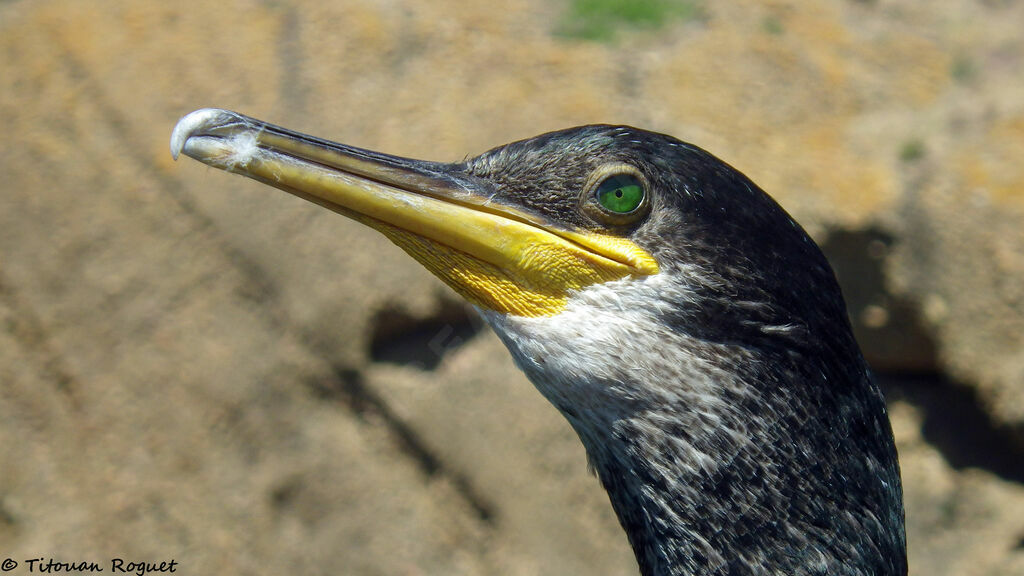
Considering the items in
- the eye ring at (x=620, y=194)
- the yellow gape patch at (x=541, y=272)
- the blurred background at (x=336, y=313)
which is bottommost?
the blurred background at (x=336, y=313)

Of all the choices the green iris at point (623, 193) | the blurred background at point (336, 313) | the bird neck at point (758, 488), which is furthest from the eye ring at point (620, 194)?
the blurred background at point (336, 313)

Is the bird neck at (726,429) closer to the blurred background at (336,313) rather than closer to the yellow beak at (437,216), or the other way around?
the yellow beak at (437,216)

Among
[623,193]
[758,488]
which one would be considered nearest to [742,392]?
[758,488]

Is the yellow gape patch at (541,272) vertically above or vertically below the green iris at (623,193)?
below

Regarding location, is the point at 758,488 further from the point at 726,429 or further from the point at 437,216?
the point at 437,216

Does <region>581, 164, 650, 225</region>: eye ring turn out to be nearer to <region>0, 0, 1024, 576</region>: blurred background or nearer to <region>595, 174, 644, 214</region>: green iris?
<region>595, 174, 644, 214</region>: green iris

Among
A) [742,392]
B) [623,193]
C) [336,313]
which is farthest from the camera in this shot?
[336,313]

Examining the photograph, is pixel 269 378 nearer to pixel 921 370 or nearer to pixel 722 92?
pixel 722 92
